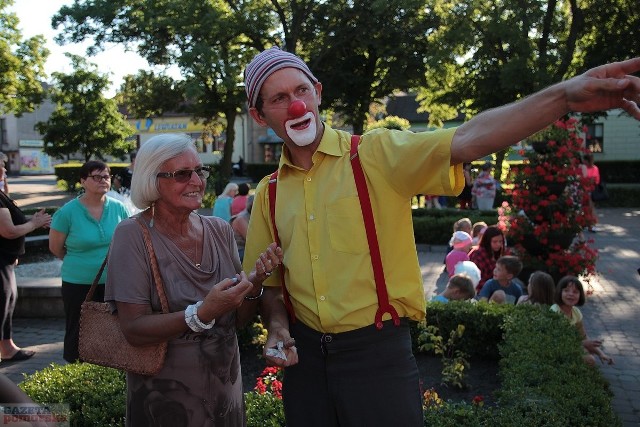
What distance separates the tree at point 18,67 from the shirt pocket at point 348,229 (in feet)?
86.6

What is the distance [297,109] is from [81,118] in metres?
31.0

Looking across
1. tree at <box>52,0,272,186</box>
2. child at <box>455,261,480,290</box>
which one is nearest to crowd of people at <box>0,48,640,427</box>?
child at <box>455,261,480,290</box>

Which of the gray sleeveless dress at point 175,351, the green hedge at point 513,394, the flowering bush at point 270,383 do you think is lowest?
the flowering bush at point 270,383

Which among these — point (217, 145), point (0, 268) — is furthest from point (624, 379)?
point (217, 145)

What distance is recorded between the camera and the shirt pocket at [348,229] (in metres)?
2.27

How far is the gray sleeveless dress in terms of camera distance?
2.48 meters

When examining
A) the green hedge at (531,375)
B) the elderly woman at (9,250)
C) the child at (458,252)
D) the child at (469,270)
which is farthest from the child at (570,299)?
the elderly woman at (9,250)

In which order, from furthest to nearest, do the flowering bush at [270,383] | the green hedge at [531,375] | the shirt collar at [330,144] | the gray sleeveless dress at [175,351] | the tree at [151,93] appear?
the tree at [151,93]
the flowering bush at [270,383]
the green hedge at [531,375]
the gray sleeveless dress at [175,351]
the shirt collar at [330,144]

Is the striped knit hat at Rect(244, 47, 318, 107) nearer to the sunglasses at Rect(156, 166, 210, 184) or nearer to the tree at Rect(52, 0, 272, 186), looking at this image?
the sunglasses at Rect(156, 166, 210, 184)

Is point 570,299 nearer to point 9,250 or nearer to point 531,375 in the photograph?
point 531,375

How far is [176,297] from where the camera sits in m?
2.54

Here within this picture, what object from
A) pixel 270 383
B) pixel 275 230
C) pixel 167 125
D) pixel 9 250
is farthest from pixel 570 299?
pixel 167 125

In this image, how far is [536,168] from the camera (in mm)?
9297

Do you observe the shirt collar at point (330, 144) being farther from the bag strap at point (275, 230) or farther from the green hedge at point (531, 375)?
the green hedge at point (531, 375)
